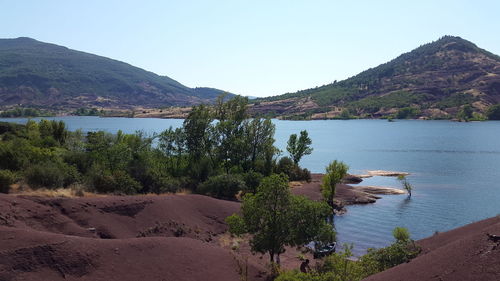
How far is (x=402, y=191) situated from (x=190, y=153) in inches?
1557

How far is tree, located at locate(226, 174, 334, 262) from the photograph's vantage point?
3291 centimetres

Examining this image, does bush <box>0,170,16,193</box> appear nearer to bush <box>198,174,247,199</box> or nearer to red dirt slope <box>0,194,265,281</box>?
red dirt slope <box>0,194,265,281</box>

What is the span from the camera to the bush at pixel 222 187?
198 feet

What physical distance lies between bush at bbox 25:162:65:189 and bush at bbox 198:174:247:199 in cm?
2041

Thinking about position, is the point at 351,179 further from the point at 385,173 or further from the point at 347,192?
the point at 347,192

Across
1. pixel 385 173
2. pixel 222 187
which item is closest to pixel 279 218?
pixel 222 187

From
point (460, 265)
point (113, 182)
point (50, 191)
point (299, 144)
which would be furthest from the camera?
point (299, 144)

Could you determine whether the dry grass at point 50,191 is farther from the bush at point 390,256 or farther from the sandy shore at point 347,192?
the sandy shore at point 347,192

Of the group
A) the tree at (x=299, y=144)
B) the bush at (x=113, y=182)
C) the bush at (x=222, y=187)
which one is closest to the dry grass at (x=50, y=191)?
the bush at (x=113, y=182)

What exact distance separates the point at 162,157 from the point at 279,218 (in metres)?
40.0

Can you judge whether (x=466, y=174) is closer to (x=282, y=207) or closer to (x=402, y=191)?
(x=402, y=191)

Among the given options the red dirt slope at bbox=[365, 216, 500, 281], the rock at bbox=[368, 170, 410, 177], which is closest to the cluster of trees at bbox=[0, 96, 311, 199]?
the rock at bbox=[368, 170, 410, 177]

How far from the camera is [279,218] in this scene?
33.1 metres

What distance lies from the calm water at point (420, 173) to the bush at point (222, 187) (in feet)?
50.3
